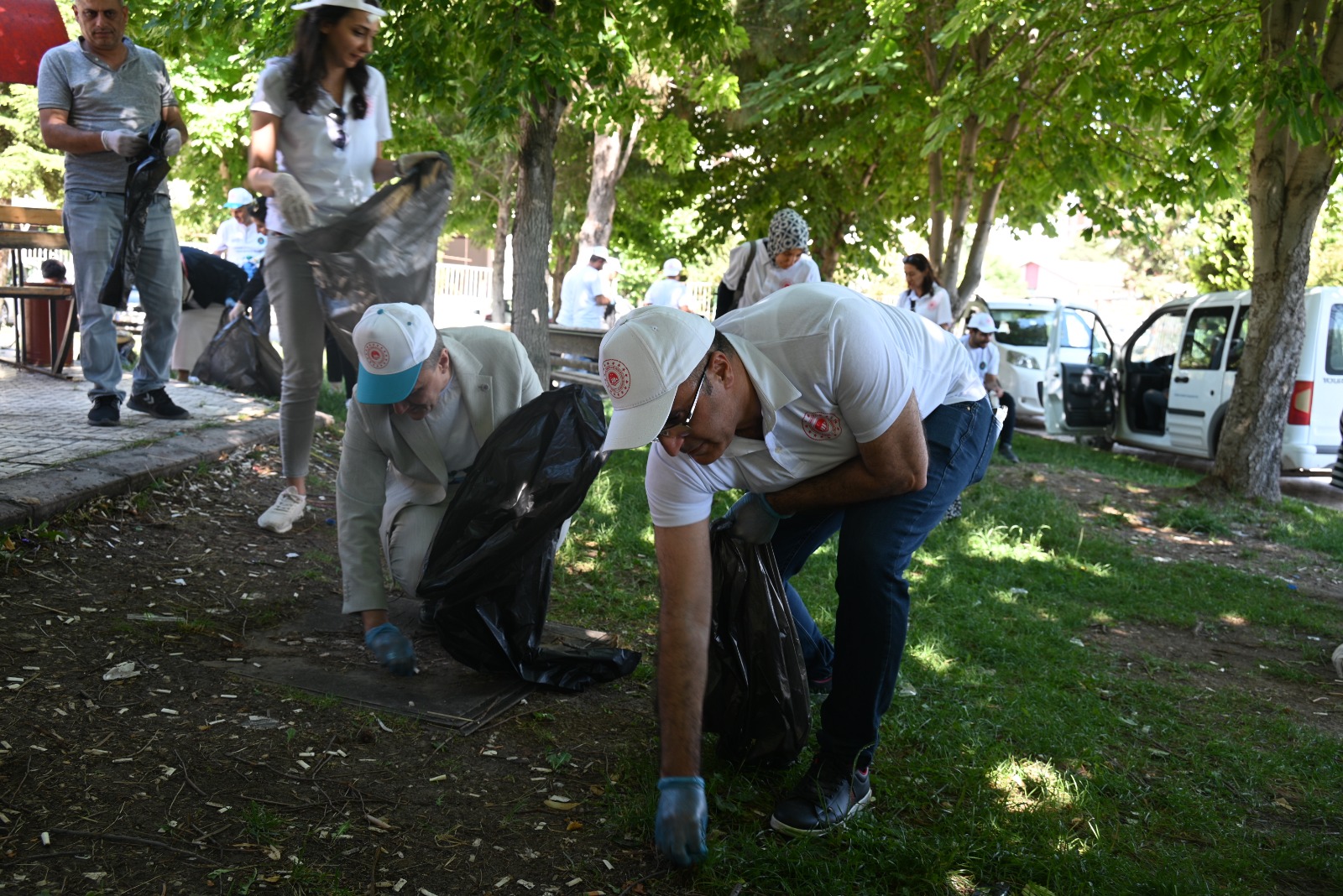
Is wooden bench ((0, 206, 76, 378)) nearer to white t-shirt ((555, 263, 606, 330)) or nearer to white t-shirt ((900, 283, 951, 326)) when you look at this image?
white t-shirt ((555, 263, 606, 330))

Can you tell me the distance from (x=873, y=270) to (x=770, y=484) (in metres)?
16.2

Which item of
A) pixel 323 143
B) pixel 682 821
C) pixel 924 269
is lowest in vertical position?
pixel 682 821

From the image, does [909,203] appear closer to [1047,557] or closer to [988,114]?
[988,114]

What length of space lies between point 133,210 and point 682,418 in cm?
378

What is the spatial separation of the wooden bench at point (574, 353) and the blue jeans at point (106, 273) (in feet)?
15.5

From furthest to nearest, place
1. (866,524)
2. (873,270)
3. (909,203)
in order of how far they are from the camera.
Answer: (873,270), (909,203), (866,524)

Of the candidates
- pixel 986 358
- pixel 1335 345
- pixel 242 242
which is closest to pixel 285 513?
pixel 242 242

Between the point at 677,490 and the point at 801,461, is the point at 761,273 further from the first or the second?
the point at 677,490

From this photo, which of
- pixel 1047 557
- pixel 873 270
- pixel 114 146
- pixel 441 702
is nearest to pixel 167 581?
pixel 441 702

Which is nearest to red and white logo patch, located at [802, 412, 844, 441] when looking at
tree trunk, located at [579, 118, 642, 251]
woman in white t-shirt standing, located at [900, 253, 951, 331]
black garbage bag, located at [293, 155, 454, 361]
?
black garbage bag, located at [293, 155, 454, 361]

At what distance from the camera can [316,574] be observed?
161 inches

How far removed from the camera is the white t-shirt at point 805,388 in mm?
2289

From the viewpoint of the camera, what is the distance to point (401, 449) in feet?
10.6

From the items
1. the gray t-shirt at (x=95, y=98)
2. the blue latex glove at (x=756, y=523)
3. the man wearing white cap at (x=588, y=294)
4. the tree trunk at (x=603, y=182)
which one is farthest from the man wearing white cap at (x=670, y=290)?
the blue latex glove at (x=756, y=523)
